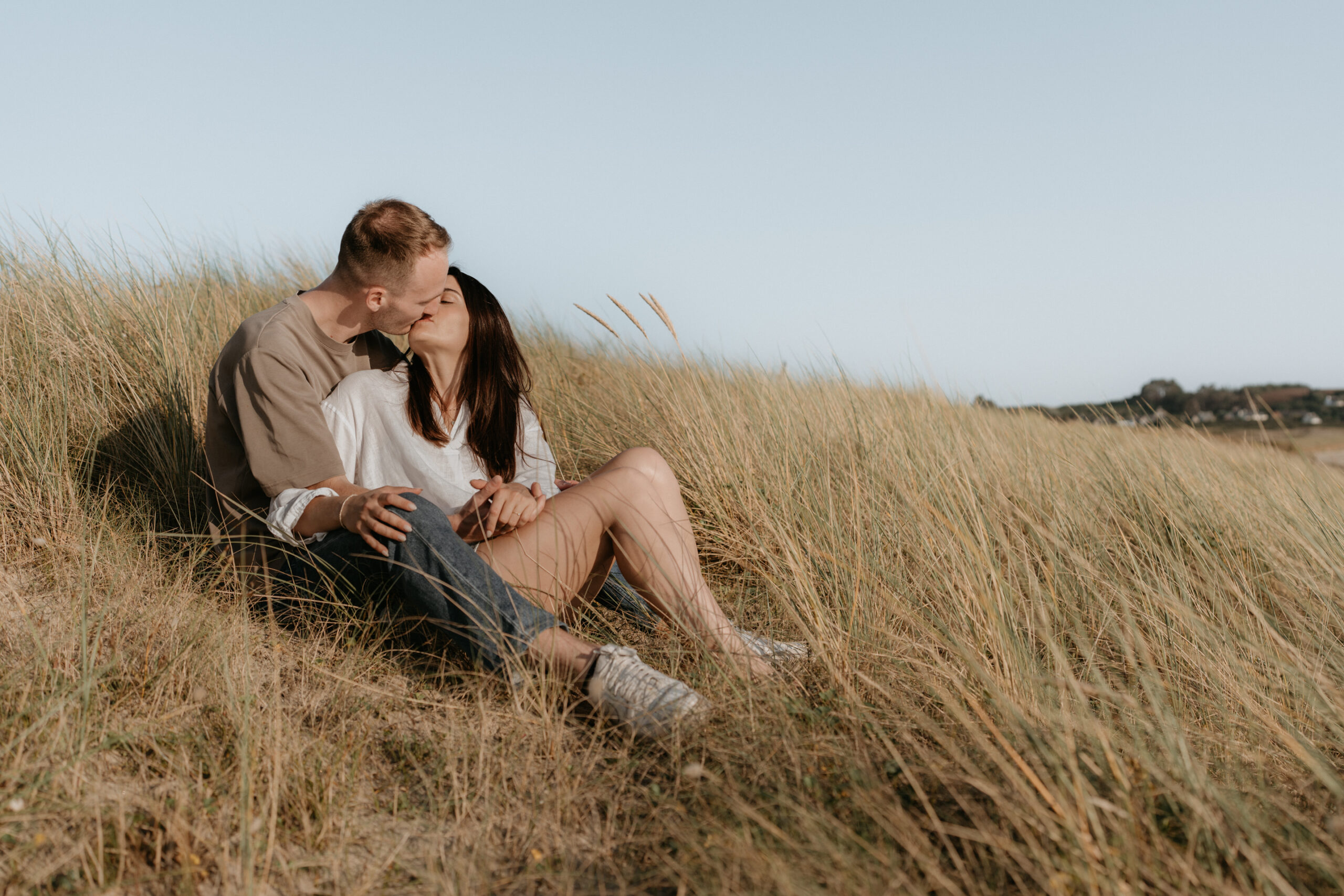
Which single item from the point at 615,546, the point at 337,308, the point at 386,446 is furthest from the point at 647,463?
the point at 337,308

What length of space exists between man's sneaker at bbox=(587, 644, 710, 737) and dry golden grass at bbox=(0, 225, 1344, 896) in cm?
4

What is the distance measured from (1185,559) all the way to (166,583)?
3266mm

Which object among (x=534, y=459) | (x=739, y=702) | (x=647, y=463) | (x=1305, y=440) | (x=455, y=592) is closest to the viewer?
(x=739, y=702)

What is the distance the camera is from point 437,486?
240 centimetres

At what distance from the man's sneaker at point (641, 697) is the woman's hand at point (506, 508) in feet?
1.47

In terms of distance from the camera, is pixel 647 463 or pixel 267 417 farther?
pixel 647 463

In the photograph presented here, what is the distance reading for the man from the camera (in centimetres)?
180

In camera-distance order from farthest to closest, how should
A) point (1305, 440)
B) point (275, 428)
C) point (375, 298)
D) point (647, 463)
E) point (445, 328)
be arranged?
point (1305, 440)
point (445, 328)
point (375, 298)
point (647, 463)
point (275, 428)

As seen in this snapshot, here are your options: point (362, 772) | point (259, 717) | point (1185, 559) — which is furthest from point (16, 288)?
point (1185, 559)

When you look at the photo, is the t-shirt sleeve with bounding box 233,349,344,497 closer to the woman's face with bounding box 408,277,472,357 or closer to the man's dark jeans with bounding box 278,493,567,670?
the man's dark jeans with bounding box 278,493,567,670

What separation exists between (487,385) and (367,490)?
66 centimetres

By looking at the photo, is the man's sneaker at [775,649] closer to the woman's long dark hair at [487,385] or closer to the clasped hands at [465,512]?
the clasped hands at [465,512]

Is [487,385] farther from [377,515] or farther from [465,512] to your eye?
[377,515]

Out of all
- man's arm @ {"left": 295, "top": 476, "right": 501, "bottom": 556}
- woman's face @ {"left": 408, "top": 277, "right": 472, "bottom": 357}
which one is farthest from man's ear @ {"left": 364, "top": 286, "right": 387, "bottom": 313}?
man's arm @ {"left": 295, "top": 476, "right": 501, "bottom": 556}
